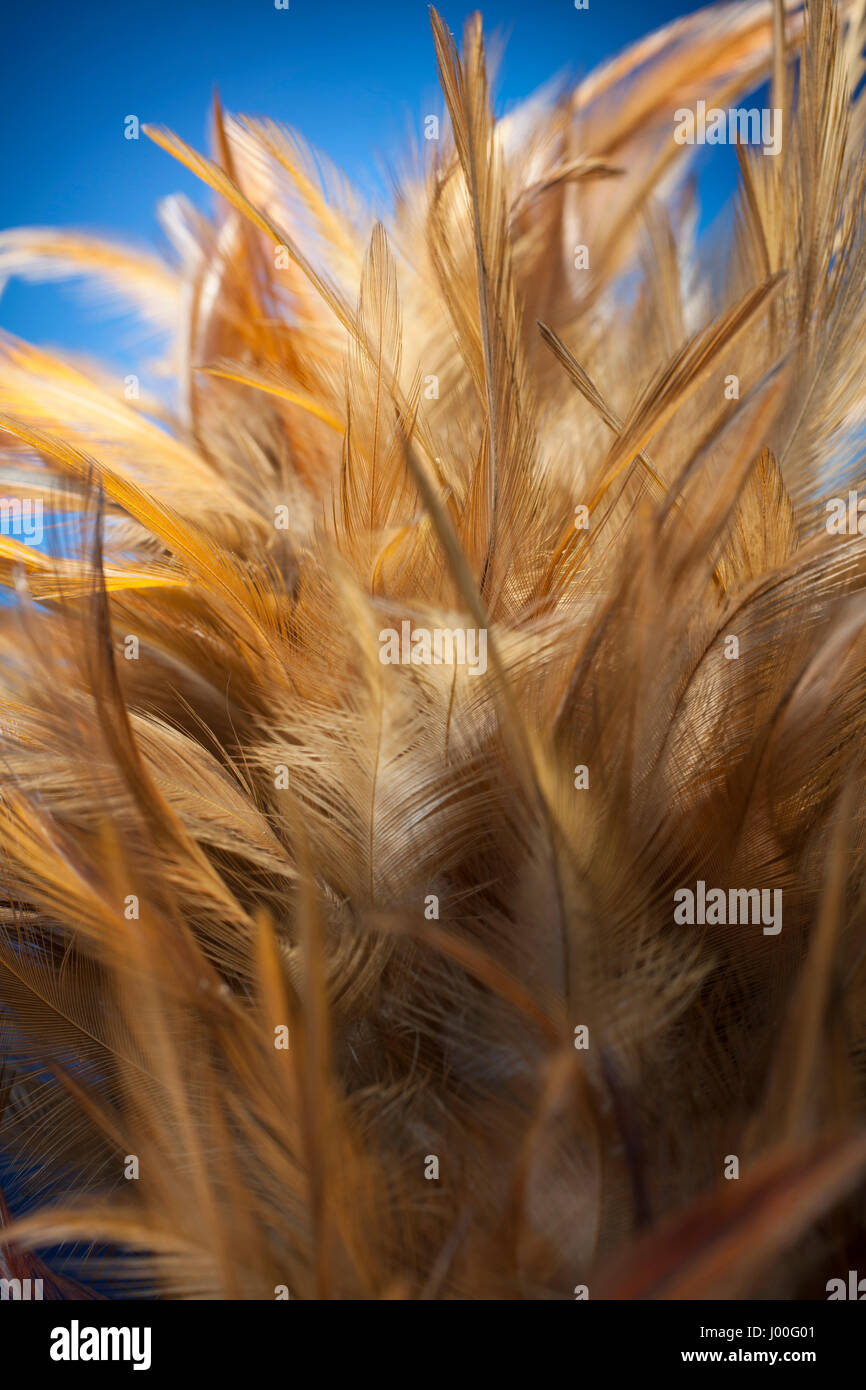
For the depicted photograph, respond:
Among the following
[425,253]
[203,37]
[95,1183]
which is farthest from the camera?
[203,37]

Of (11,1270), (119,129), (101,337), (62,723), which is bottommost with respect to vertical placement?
(11,1270)

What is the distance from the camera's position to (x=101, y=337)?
841 mm

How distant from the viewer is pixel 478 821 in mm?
471

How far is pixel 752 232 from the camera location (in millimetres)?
542

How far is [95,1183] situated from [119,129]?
2.83 feet

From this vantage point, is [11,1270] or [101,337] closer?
[11,1270]

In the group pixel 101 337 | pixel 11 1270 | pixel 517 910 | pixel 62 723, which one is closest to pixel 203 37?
pixel 101 337

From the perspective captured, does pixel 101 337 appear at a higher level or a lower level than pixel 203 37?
lower

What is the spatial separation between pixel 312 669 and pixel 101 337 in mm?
515

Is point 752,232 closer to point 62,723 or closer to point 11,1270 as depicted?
point 62,723

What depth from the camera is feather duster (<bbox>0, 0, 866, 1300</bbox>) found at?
42 cm

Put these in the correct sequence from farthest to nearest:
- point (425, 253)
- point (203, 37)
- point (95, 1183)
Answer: point (203, 37)
point (425, 253)
point (95, 1183)

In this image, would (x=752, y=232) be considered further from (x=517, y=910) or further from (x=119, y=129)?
(x=119, y=129)

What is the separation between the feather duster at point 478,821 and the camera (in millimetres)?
418
